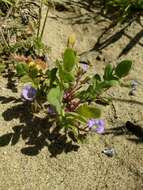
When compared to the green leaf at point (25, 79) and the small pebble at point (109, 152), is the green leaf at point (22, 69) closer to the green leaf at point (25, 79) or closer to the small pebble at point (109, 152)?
the green leaf at point (25, 79)

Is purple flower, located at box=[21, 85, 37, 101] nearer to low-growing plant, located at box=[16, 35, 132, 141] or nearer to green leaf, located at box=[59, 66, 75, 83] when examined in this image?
low-growing plant, located at box=[16, 35, 132, 141]

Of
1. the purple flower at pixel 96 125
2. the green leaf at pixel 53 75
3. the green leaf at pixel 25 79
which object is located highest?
the green leaf at pixel 53 75

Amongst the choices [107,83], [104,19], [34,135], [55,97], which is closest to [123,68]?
[107,83]

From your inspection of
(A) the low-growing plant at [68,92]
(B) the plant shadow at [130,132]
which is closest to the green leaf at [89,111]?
(A) the low-growing plant at [68,92]

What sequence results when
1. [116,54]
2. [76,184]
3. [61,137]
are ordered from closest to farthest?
[76,184] → [61,137] → [116,54]

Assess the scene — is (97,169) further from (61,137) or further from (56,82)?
(56,82)

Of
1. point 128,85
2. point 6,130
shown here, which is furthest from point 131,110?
point 6,130
